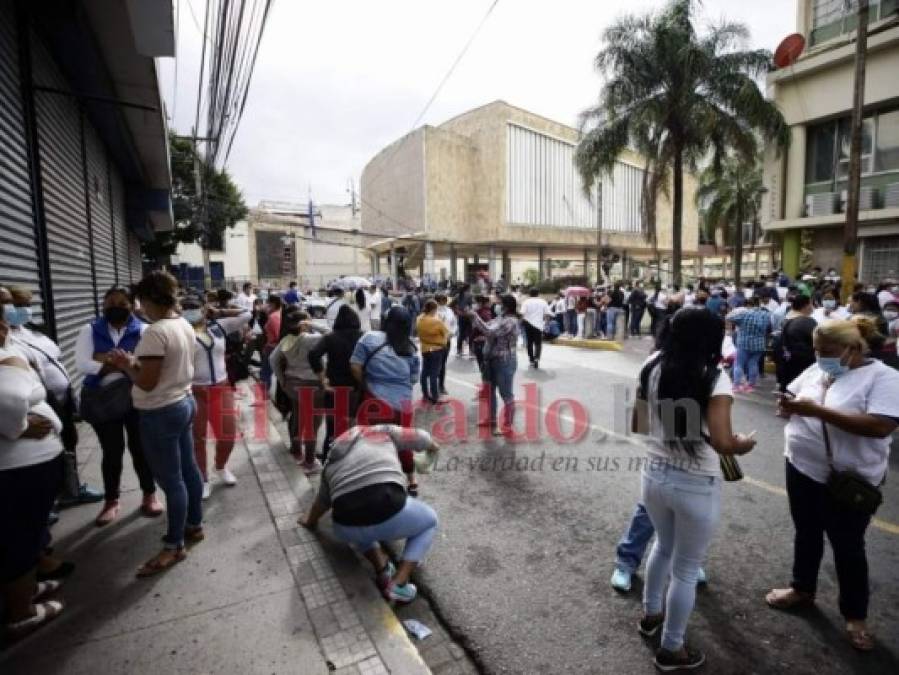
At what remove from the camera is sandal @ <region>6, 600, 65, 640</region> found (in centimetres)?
255

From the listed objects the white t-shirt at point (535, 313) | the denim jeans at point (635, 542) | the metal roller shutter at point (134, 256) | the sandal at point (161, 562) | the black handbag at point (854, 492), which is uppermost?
the metal roller shutter at point (134, 256)

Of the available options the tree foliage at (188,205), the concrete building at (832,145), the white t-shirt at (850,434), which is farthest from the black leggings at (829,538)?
the tree foliage at (188,205)

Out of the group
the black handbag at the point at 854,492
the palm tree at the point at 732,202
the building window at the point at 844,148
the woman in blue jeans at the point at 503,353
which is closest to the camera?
the black handbag at the point at 854,492

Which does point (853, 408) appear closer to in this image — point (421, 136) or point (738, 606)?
point (738, 606)

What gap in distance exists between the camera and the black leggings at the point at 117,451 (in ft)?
11.9

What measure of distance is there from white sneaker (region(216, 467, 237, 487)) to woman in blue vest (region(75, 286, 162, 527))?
25.0 inches

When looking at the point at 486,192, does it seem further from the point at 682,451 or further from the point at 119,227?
the point at 682,451

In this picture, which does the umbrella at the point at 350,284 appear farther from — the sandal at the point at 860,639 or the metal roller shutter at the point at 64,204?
the sandal at the point at 860,639

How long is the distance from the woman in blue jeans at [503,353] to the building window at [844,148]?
52.3 feet

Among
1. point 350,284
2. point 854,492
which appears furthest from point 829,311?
Result: point 350,284

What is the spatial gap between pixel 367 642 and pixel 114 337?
9.13 feet

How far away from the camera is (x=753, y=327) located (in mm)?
7742

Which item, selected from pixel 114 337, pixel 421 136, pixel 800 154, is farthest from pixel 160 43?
pixel 421 136

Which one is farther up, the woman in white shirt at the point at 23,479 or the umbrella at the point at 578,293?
the umbrella at the point at 578,293
